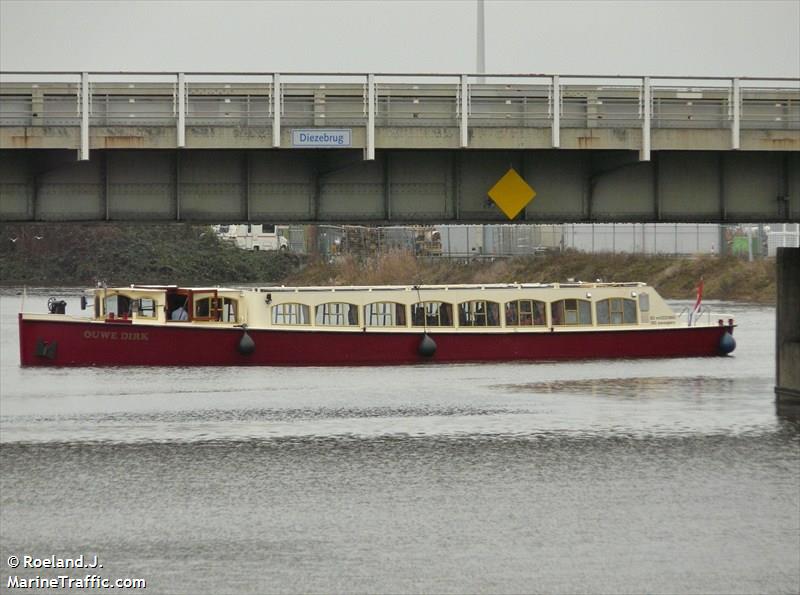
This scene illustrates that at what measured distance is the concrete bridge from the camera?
3878cm

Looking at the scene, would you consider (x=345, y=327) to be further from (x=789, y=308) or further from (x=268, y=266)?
Answer: (x=268, y=266)

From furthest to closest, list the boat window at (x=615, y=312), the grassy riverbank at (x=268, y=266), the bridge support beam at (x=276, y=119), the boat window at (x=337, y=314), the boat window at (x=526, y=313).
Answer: the grassy riverbank at (x=268, y=266) < the boat window at (x=615, y=312) < the boat window at (x=526, y=313) < the boat window at (x=337, y=314) < the bridge support beam at (x=276, y=119)

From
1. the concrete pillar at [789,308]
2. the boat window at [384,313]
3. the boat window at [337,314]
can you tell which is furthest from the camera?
the boat window at [384,313]

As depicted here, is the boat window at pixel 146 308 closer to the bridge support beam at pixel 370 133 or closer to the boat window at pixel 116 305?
the boat window at pixel 116 305

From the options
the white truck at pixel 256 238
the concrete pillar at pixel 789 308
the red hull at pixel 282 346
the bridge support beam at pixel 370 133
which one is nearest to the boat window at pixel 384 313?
the red hull at pixel 282 346

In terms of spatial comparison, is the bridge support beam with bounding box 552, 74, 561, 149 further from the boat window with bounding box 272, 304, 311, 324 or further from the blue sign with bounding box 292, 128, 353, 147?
the boat window with bounding box 272, 304, 311, 324

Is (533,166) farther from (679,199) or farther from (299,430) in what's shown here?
(299,430)

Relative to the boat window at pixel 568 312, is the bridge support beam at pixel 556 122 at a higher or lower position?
higher

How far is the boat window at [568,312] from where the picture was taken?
63.6 meters

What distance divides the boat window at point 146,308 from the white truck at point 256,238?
45636mm

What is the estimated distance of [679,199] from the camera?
41.0 meters

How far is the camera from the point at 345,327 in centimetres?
6206

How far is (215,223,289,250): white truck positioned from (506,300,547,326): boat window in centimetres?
4688

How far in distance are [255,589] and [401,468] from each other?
12.3 m
